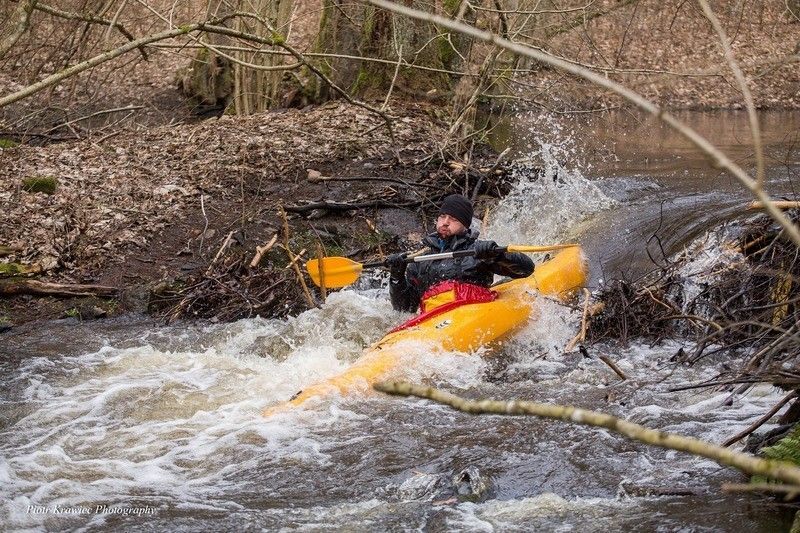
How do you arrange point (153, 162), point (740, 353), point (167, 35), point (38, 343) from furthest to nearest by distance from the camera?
1. point (153, 162)
2. point (38, 343)
3. point (740, 353)
4. point (167, 35)

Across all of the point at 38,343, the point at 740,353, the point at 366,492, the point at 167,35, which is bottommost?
the point at 38,343

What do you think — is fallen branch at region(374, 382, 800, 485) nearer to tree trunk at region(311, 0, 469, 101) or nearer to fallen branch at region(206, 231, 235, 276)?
fallen branch at region(206, 231, 235, 276)

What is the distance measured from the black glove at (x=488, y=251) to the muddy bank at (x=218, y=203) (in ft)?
6.21

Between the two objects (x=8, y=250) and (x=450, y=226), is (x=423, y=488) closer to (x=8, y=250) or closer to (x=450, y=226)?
(x=450, y=226)

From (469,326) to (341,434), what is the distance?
169 cm

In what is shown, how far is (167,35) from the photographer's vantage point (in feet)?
15.1

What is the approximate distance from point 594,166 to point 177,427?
8209 millimetres

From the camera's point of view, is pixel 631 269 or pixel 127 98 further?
pixel 127 98

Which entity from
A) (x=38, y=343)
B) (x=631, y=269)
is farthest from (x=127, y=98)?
(x=631, y=269)

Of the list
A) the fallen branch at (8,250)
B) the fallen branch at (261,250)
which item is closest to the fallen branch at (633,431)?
the fallen branch at (261,250)

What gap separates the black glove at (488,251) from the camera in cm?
662

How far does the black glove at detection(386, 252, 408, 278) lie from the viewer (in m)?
6.92

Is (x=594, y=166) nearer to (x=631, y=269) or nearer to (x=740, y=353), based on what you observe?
(x=631, y=269)

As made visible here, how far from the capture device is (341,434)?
4.98 meters
